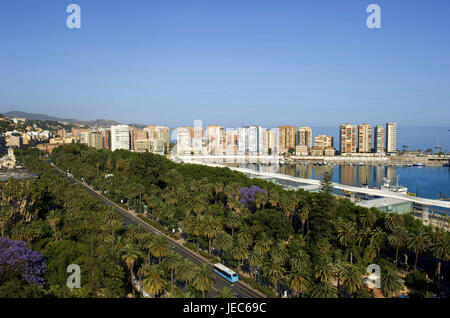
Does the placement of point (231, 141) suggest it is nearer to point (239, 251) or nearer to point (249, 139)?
point (249, 139)

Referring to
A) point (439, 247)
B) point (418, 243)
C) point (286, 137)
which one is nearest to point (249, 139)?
point (286, 137)

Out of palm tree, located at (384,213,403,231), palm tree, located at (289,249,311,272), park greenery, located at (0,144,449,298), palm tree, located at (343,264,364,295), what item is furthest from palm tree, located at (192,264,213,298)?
palm tree, located at (384,213,403,231)

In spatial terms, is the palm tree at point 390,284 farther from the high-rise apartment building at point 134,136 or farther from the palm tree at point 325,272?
the high-rise apartment building at point 134,136

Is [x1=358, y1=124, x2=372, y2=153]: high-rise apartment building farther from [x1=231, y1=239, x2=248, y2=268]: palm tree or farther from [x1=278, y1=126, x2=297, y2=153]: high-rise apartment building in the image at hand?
[x1=231, y1=239, x2=248, y2=268]: palm tree

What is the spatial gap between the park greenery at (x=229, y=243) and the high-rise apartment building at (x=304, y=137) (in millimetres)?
77287

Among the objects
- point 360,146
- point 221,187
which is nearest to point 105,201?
point 221,187

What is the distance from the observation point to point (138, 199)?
34719mm

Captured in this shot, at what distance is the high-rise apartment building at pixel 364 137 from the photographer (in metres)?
95.2

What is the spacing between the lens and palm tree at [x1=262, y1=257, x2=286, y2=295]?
1627 cm

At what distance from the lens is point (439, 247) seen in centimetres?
1797

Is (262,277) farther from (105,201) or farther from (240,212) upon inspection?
(105,201)

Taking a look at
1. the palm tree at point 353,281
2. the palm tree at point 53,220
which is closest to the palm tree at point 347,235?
the palm tree at point 353,281

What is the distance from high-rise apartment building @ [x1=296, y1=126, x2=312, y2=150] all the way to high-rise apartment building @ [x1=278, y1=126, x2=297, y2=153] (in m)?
1.79
